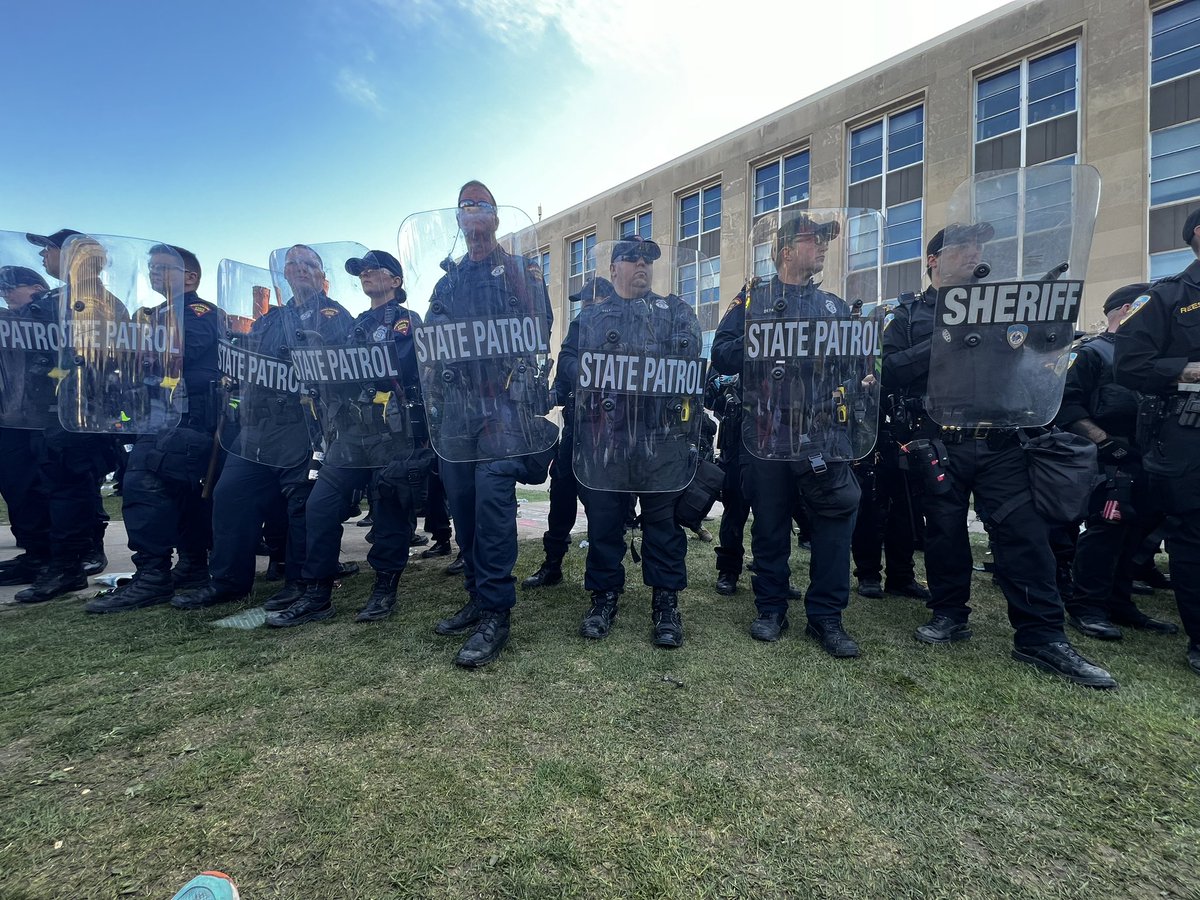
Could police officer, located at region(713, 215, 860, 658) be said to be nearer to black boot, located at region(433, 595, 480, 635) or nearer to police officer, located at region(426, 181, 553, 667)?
police officer, located at region(426, 181, 553, 667)

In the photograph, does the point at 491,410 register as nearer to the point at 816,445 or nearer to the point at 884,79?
the point at 816,445

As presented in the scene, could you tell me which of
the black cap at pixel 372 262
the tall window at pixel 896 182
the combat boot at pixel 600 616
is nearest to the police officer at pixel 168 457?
the black cap at pixel 372 262

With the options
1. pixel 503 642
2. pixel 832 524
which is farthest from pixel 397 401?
pixel 832 524

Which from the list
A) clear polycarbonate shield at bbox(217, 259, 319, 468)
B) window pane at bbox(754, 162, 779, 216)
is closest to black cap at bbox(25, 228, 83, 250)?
clear polycarbonate shield at bbox(217, 259, 319, 468)

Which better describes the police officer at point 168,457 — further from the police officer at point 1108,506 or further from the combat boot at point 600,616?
the police officer at point 1108,506

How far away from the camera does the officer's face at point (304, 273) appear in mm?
3109

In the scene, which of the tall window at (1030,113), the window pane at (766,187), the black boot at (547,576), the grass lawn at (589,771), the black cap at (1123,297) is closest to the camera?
the grass lawn at (589,771)

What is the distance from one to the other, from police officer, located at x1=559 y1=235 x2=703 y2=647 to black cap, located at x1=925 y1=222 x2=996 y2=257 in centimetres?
124

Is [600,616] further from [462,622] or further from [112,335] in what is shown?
[112,335]

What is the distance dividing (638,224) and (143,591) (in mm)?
22619

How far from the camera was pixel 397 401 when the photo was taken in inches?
121

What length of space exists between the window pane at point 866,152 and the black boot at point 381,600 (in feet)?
60.5

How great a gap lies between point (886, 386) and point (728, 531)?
137 centimetres

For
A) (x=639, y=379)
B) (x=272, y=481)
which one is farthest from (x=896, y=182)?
(x=272, y=481)
